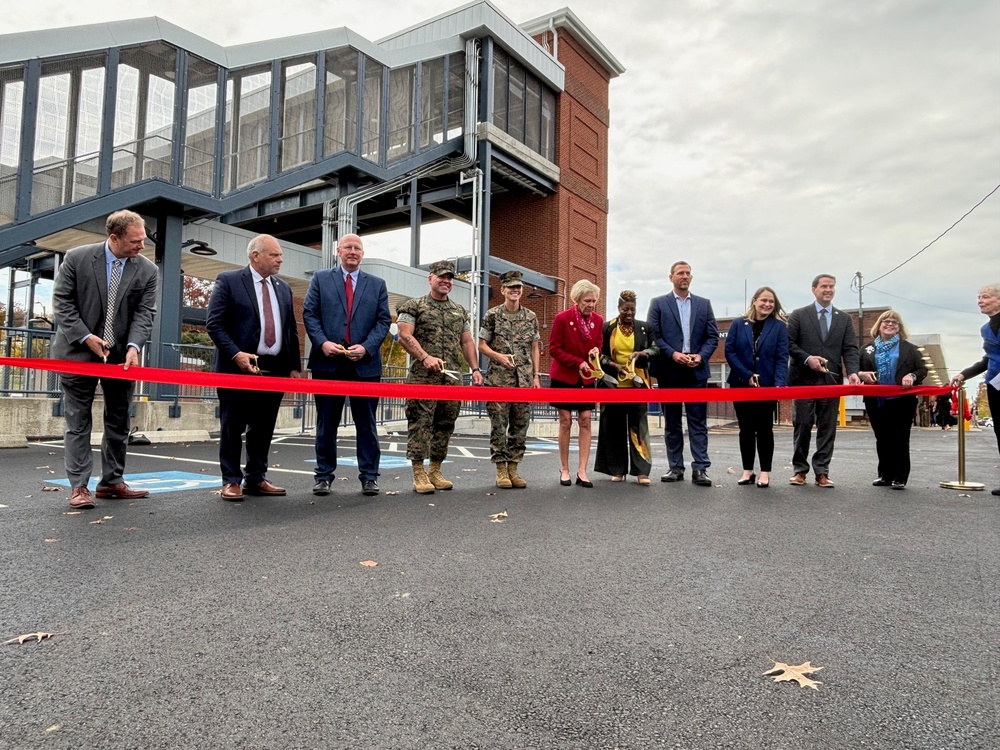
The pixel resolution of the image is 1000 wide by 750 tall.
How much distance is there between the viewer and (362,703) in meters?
1.87

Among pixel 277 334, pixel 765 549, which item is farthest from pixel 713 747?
pixel 277 334

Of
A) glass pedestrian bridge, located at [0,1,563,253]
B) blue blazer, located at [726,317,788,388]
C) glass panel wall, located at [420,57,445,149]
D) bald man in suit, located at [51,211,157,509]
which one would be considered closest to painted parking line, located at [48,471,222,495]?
bald man in suit, located at [51,211,157,509]

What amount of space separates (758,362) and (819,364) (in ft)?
1.84

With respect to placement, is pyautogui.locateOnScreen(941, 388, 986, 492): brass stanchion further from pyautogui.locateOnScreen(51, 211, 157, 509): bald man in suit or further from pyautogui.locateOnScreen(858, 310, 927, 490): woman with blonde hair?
pyautogui.locateOnScreen(51, 211, 157, 509): bald man in suit

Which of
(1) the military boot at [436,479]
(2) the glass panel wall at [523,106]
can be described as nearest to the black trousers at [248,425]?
(1) the military boot at [436,479]

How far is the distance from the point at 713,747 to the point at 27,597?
2662 mm

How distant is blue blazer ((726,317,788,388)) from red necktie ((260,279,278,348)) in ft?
14.3

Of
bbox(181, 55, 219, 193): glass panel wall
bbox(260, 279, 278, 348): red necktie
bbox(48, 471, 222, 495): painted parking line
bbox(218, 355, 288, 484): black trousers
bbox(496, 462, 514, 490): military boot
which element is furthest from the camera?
bbox(181, 55, 219, 193): glass panel wall

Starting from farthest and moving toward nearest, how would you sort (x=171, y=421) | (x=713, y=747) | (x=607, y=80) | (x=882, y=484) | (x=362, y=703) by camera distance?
(x=607, y=80) → (x=171, y=421) → (x=882, y=484) → (x=362, y=703) → (x=713, y=747)

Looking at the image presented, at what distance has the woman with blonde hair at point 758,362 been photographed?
6.67 meters

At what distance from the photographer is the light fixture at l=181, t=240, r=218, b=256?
591 inches

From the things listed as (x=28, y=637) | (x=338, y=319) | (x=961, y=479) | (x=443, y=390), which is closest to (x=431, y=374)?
(x=443, y=390)

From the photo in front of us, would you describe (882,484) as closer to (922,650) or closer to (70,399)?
(922,650)

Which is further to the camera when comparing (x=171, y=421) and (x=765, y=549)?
(x=171, y=421)
